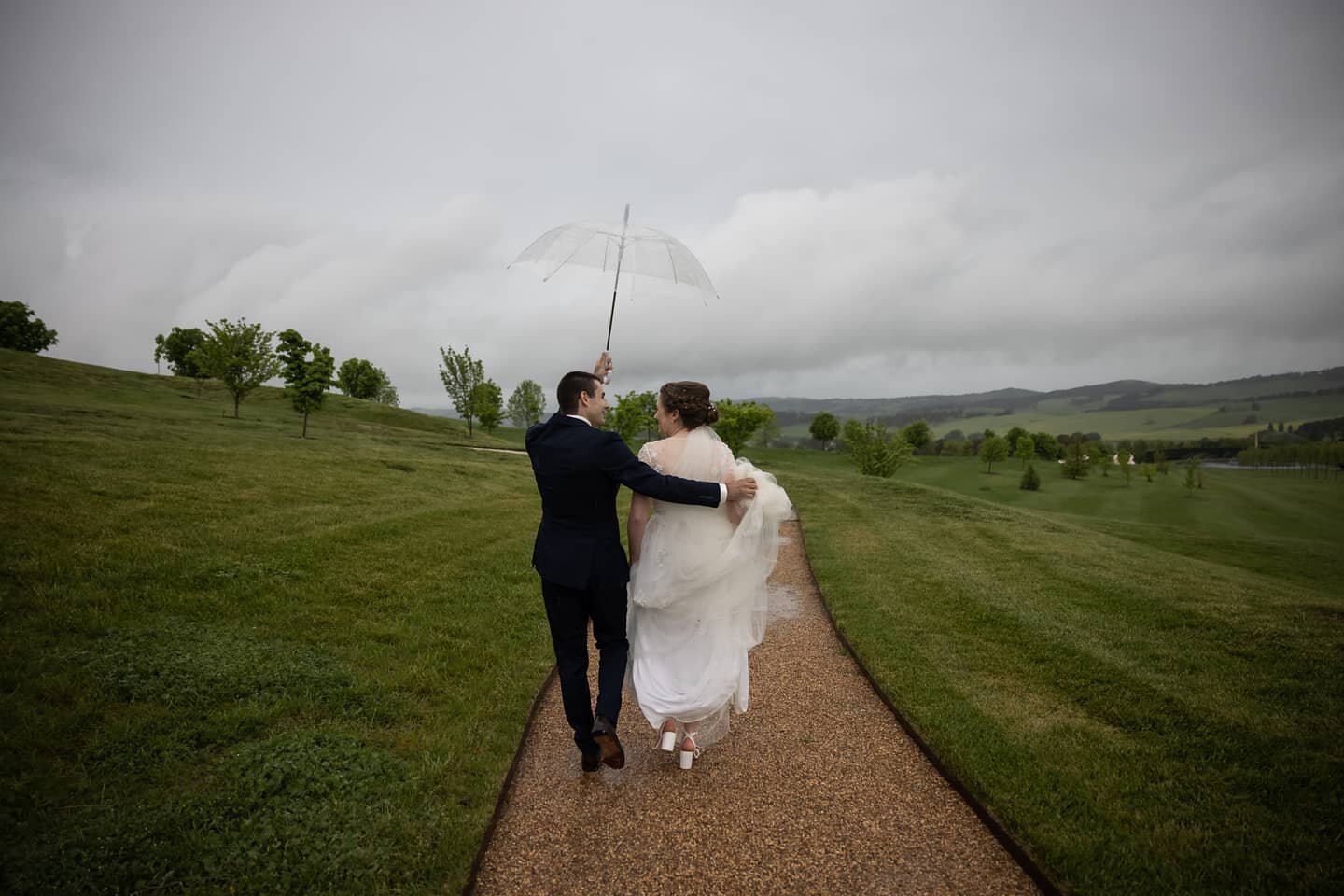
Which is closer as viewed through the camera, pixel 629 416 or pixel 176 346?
pixel 629 416

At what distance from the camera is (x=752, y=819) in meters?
4.26

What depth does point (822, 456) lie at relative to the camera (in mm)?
76875

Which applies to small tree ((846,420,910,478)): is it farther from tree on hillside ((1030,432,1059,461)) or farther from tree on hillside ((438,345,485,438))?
tree on hillside ((1030,432,1059,461))

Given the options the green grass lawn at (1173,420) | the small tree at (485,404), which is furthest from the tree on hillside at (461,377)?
the green grass lawn at (1173,420)

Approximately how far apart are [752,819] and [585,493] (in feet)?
8.64

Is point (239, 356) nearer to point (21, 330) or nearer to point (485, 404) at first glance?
point (485, 404)

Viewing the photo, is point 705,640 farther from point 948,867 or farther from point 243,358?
point 243,358

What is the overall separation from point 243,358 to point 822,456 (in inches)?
2421

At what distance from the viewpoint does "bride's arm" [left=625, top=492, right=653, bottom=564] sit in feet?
16.0

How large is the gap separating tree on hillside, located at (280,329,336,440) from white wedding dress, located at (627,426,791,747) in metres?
35.2

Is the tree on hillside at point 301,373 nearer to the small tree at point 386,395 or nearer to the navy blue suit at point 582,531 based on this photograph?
the navy blue suit at point 582,531

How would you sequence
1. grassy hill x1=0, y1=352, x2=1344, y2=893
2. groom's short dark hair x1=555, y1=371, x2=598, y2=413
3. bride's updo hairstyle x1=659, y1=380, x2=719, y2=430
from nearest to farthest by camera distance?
grassy hill x1=0, y1=352, x2=1344, y2=893 → groom's short dark hair x1=555, y1=371, x2=598, y2=413 → bride's updo hairstyle x1=659, y1=380, x2=719, y2=430

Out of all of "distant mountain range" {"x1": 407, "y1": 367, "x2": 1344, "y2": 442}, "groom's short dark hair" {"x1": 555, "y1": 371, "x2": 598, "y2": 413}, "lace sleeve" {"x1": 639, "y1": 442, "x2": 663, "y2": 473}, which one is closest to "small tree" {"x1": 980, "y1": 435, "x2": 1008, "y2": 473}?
"distant mountain range" {"x1": 407, "y1": 367, "x2": 1344, "y2": 442}

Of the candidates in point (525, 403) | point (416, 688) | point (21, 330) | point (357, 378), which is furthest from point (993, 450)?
point (21, 330)
